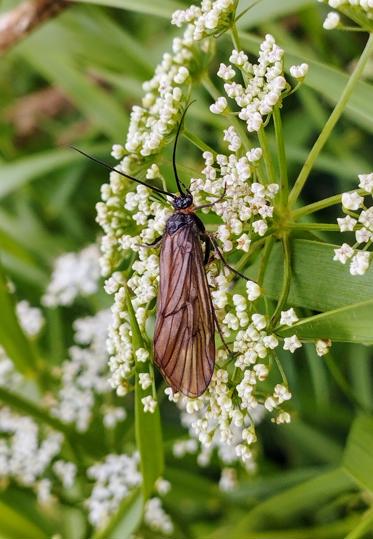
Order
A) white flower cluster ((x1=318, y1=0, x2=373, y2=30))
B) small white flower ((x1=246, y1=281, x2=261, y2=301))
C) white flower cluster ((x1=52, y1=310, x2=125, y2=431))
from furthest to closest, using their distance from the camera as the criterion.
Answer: white flower cluster ((x1=52, y1=310, x2=125, y2=431))
small white flower ((x1=246, y1=281, x2=261, y2=301))
white flower cluster ((x1=318, y1=0, x2=373, y2=30))

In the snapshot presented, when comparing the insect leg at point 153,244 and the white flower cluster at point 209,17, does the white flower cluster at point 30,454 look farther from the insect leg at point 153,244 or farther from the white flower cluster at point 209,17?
the white flower cluster at point 209,17

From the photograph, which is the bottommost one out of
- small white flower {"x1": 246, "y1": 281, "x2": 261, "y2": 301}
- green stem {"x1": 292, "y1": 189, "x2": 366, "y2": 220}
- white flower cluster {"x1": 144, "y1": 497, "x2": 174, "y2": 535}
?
white flower cluster {"x1": 144, "y1": 497, "x2": 174, "y2": 535}

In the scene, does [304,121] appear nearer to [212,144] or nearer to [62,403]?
[212,144]

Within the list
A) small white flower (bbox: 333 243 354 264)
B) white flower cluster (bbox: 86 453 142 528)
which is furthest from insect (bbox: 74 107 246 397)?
white flower cluster (bbox: 86 453 142 528)

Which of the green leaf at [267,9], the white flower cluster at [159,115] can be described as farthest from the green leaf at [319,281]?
the green leaf at [267,9]

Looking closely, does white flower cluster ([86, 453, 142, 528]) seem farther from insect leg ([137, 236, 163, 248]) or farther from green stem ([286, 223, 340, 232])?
green stem ([286, 223, 340, 232])

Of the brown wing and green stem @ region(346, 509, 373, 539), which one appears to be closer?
the brown wing

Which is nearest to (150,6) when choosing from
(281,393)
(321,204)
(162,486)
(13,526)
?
(321,204)
